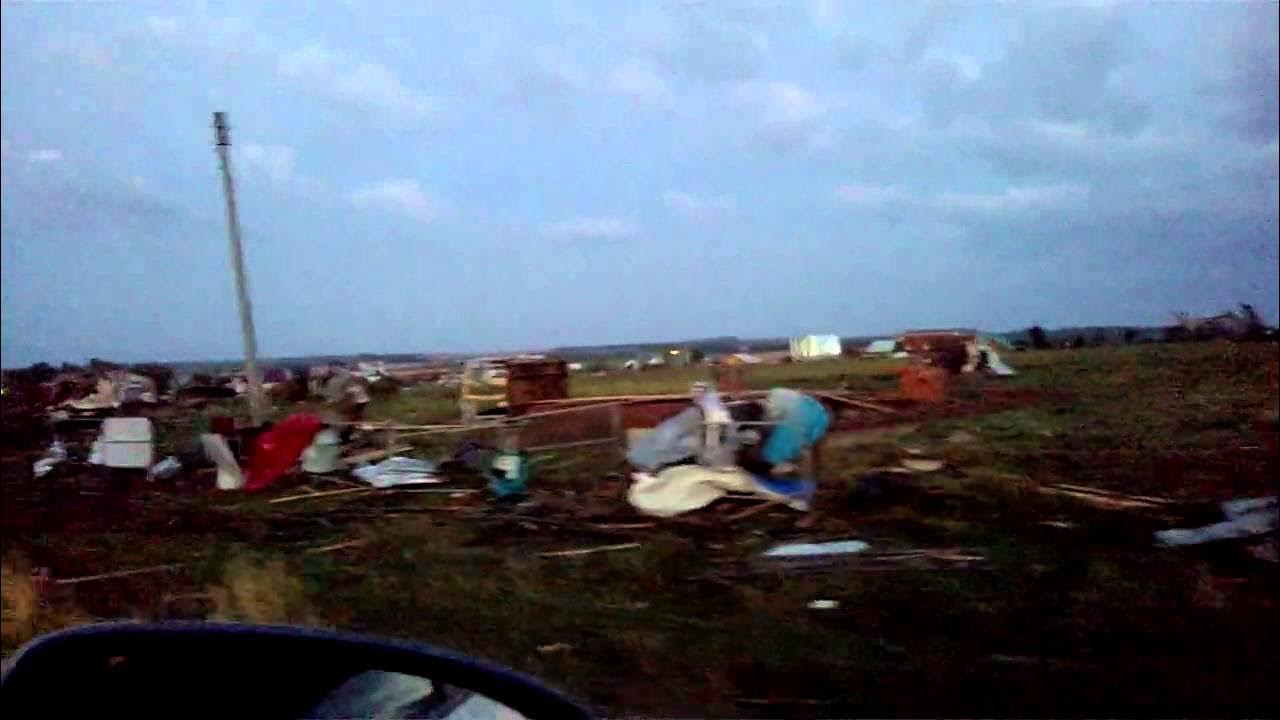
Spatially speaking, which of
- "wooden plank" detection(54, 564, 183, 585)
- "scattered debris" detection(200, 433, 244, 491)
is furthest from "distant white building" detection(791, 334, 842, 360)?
"wooden plank" detection(54, 564, 183, 585)

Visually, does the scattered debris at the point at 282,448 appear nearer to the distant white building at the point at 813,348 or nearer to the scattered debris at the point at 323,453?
the scattered debris at the point at 323,453

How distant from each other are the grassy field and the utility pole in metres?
0.53

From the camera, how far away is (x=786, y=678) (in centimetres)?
424

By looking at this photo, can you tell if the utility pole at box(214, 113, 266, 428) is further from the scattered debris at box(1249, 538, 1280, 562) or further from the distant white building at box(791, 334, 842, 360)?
the scattered debris at box(1249, 538, 1280, 562)

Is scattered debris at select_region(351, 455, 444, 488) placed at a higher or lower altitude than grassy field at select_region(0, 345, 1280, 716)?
higher

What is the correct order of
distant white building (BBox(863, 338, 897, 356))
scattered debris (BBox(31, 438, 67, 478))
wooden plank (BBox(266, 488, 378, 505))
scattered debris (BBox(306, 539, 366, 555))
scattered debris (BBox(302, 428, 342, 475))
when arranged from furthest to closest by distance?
scattered debris (BBox(31, 438, 67, 478))
scattered debris (BBox(302, 428, 342, 475))
wooden plank (BBox(266, 488, 378, 505))
scattered debris (BBox(306, 539, 366, 555))
distant white building (BBox(863, 338, 897, 356))

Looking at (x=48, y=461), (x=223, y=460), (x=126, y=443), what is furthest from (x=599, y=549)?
(x=48, y=461)

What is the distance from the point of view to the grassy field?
418cm

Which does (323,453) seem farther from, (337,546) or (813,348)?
(813,348)

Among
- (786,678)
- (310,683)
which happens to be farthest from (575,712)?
(786,678)

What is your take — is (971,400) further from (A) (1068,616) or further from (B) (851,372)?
(A) (1068,616)

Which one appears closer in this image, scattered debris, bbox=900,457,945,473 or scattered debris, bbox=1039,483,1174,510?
scattered debris, bbox=1039,483,1174,510

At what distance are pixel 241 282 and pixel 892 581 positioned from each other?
2715mm

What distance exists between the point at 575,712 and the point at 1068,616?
2581mm
